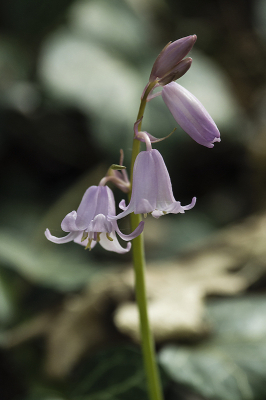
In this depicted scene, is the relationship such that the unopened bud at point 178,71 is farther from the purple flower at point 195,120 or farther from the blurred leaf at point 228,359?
the blurred leaf at point 228,359

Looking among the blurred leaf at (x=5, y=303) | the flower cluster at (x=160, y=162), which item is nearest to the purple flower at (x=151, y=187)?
the flower cluster at (x=160, y=162)

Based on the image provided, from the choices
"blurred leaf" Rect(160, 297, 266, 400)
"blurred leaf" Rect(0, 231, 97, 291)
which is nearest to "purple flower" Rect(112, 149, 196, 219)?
"blurred leaf" Rect(160, 297, 266, 400)

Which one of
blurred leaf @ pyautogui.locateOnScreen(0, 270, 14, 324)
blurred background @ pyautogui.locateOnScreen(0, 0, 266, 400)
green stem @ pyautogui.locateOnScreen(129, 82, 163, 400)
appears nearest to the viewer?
green stem @ pyautogui.locateOnScreen(129, 82, 163, 400)

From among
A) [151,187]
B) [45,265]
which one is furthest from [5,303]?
[151,187]

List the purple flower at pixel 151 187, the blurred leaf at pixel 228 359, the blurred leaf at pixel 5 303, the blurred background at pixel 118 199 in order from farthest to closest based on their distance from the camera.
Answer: the blurred leaf at pixel 5 303 < the blurred background at pixel 118 199 < the blurred leaf at pixel 228 359 < the purple flower at pixel 151 187

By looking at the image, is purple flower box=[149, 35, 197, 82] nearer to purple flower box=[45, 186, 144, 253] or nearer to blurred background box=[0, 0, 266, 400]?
purple flower box=[45, 186, 144, 253]

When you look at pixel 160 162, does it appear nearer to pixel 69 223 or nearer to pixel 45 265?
pixel 69 223
